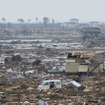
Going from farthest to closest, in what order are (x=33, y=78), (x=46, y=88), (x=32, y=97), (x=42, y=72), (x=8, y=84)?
(x=42, y=72)
(x=33, y=78)
(x=8, y=84)
(x=46, y=88)
(x=32, y=97)

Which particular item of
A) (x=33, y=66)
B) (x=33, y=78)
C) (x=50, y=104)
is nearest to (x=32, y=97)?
(x=50, y=104)

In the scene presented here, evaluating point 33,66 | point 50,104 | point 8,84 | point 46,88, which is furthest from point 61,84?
point 33,66

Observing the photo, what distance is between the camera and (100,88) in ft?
72.0

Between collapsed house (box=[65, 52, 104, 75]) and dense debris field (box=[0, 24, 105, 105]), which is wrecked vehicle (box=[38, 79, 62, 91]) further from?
collapsed house (box=[65, 52, 104, 75])

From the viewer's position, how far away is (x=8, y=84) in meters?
23.3

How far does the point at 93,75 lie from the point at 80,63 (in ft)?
3.56

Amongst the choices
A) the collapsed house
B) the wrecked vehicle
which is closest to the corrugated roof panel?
the collapsed house

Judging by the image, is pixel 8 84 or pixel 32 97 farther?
pixel 8 84

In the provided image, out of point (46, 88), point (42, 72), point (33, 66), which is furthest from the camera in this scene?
point (33, 66)

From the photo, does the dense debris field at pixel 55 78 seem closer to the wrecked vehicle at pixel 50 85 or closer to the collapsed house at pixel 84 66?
the collapsed house at pixel 84 66

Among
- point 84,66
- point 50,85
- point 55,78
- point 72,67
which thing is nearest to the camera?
point 50,85

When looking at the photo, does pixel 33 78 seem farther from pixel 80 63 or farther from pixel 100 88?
pixel 100 88

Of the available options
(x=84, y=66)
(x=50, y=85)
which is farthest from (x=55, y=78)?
(x=50, y=85)

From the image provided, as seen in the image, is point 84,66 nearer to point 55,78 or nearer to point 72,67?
point 72,67
